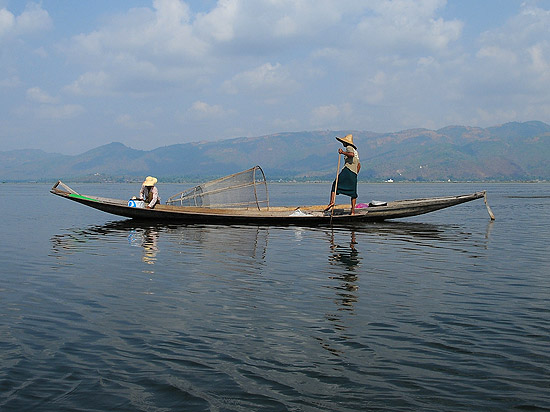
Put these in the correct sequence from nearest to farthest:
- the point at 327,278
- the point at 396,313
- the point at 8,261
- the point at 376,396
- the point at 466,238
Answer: the point at 376,396, the point at 396,313, the point at 327,278, the point at 8,261, the point at 466,238

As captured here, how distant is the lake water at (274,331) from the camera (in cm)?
637

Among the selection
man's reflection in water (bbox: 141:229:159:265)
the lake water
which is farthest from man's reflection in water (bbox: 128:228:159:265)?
the lake water

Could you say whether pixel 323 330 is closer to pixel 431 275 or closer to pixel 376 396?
pixel 376 396

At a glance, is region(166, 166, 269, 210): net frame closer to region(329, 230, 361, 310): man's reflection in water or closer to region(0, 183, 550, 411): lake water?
region(329, 230, 361, 310): man's reflection in water

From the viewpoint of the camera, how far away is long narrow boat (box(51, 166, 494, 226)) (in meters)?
27.0

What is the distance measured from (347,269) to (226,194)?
14.9m

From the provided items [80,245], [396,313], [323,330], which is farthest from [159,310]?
[80,245]

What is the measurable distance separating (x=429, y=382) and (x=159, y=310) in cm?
544

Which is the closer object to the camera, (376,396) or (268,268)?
(376,396)

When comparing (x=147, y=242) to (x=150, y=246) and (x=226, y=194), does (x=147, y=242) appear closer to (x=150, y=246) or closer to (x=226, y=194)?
(x=150, y=246)

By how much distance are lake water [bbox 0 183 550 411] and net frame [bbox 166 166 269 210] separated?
10858 millimetres

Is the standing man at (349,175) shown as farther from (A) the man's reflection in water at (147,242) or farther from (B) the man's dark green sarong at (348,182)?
(A) the man's reflection in water at (147,242)

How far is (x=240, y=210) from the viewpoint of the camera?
2770 cm

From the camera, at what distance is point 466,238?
23.3 metres
